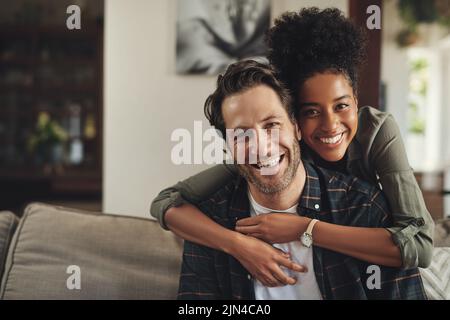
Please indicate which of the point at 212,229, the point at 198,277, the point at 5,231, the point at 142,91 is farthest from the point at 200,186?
the point at 5,231

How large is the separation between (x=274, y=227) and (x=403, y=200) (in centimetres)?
30

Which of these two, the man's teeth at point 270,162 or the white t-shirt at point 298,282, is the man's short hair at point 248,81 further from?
the white t-shirt at point 298,282

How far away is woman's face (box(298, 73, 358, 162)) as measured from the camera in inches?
47.5

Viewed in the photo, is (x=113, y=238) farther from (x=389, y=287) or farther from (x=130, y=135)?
(x=389, y=287)

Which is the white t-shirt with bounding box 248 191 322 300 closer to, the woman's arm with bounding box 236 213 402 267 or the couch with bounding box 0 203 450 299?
the woman's arm with bounding box 236 213 402 267

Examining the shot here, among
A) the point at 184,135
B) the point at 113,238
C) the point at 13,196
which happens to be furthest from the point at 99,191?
the point at 13,196

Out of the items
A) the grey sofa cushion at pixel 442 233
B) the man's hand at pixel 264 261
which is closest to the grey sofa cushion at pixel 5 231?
the man's hand at pixel 264 261

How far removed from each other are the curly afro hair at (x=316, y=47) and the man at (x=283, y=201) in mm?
47

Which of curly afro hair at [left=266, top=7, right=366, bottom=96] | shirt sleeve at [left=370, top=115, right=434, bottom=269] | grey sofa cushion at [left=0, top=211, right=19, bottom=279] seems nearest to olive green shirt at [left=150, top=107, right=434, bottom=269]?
shirt sleeve at [left=370, top=115, right=434, bottom=269]

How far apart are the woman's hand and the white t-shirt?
14mm

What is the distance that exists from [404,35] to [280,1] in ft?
2.13

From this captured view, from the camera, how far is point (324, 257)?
1.21m

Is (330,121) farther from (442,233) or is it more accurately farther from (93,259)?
(93,259)

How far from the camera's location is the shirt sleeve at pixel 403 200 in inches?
46.4
